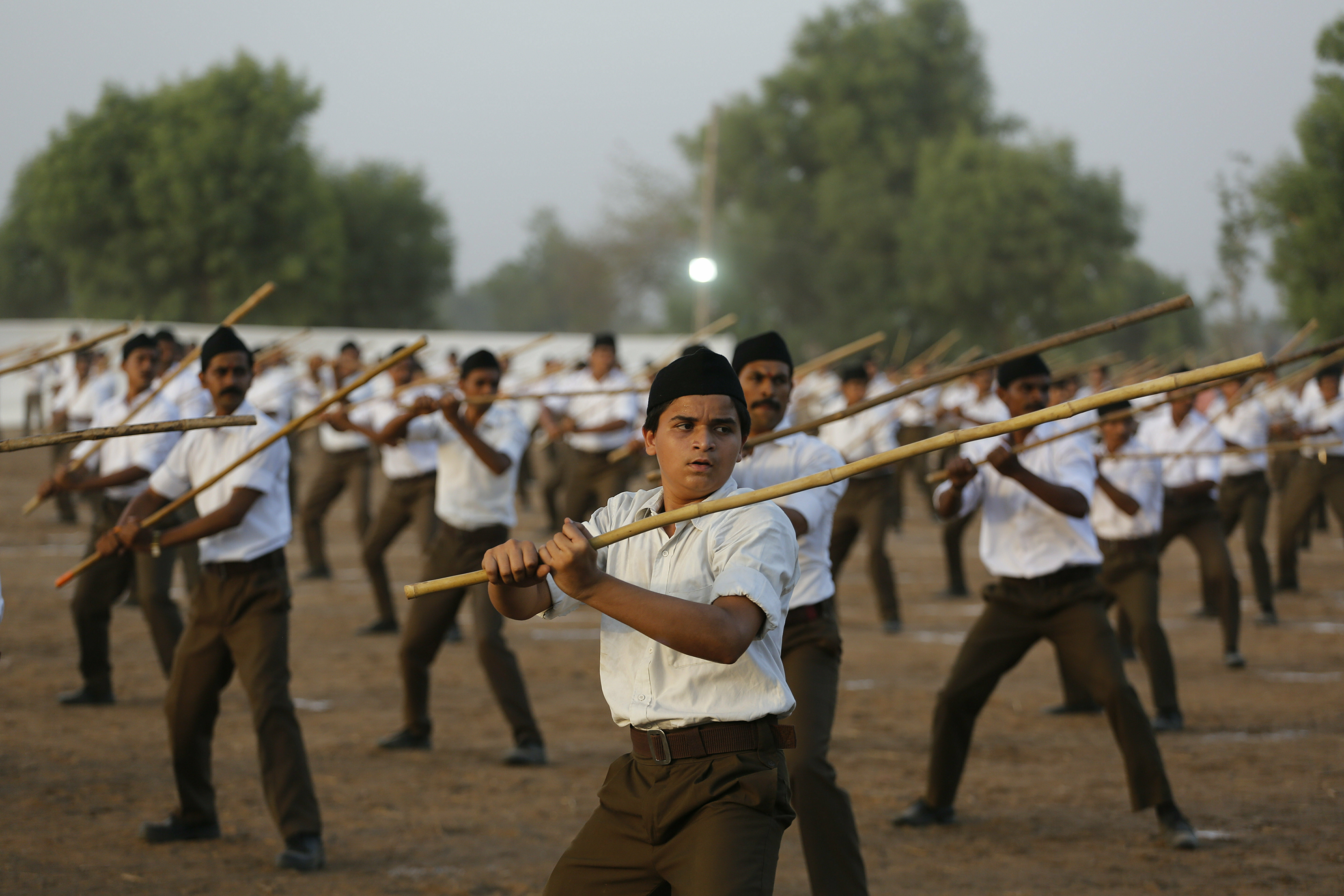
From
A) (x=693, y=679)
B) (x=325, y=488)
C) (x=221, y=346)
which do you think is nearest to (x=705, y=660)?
(x=693, y=679)

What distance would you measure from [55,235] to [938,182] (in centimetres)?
2988

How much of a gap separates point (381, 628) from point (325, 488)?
2.45 metres

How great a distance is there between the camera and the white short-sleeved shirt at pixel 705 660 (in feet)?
10.4

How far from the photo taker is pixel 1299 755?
729 centimetres

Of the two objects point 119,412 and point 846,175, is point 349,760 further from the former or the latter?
point 846,175

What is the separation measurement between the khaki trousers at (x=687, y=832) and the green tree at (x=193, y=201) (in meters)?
42.4

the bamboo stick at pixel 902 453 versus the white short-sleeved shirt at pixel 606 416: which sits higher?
the white short-sleeved shirt at pixel 606 416

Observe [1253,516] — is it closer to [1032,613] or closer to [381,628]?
[1032,613]

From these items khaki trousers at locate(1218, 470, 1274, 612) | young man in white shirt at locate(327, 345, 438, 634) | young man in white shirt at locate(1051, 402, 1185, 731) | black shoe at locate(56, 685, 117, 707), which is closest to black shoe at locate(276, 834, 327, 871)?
black shoe at locate(56, 685, 117, 707)

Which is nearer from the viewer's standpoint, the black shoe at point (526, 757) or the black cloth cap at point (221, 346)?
the black cloth cap at point (221, 346)

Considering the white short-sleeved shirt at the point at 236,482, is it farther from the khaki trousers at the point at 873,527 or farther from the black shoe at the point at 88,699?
the khaki trousers at the point at 873,527

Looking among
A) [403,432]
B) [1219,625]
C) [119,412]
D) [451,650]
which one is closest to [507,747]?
→ [403,432]

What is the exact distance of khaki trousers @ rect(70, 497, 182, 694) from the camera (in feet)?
25.3

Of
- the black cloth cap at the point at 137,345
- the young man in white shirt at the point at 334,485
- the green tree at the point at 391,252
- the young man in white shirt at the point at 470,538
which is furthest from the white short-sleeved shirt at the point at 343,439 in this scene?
the green tree at the point at 391,252
